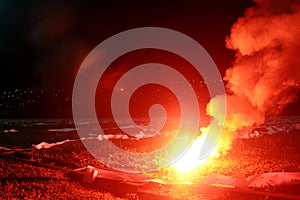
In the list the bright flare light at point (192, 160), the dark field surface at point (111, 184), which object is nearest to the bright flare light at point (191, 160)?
the bright flare light at point (192, 160)

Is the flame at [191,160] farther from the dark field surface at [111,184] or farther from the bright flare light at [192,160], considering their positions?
the dark field surface at [111,184]

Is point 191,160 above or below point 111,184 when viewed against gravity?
above

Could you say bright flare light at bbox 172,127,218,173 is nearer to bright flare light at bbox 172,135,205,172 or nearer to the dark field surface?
bright flare light at bbox 172,135,205,172

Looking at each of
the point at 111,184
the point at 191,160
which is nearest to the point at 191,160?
the point at 191,160

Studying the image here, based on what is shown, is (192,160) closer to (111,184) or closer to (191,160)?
(191,160)

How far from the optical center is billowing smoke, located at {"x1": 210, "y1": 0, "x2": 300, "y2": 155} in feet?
44.8

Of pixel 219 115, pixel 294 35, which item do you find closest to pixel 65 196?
pixel 219 115

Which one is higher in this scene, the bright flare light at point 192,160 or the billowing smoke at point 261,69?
the billowing smoke at point 261,69

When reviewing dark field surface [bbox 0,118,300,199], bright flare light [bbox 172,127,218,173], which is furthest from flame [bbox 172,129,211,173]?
dark field surface [bbox 0,118,300,199]

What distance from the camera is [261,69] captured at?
1459 centimetres

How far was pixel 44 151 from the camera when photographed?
727 inches

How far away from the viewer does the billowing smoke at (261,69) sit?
44.8ft

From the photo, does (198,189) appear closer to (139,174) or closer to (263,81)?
(139,174)

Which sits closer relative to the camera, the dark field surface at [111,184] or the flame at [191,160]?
the dark field surface at [111,184]
